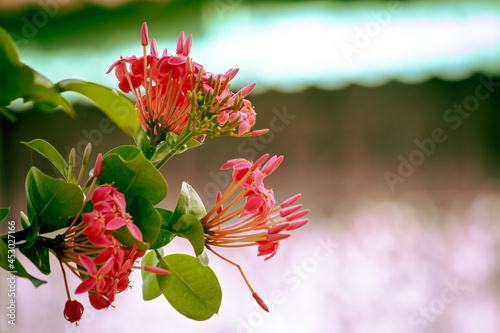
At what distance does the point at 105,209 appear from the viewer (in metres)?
0.28

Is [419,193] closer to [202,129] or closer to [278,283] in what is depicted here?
[278,283]

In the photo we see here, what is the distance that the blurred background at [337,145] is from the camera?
2014mm

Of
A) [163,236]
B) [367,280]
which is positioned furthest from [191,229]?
[367,280]

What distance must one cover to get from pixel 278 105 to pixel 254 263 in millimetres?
679

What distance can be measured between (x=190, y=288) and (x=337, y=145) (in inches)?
71.0

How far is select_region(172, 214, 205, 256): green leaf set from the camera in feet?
1.09

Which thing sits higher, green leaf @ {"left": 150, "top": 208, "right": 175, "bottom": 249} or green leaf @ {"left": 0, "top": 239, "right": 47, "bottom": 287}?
green leaf @ {"left": 0, "top": 239, "right": 47, "bottom": 287}

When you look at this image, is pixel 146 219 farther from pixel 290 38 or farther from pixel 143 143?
pixel 290 38

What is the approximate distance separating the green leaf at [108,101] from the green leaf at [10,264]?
99mm

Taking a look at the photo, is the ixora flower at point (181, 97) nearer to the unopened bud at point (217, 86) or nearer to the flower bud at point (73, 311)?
the unopened bud at point (217, 86)

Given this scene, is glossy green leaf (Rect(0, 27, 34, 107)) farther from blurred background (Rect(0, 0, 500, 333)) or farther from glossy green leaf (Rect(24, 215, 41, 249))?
blurred background (Rect(0, 0, 500, 333))

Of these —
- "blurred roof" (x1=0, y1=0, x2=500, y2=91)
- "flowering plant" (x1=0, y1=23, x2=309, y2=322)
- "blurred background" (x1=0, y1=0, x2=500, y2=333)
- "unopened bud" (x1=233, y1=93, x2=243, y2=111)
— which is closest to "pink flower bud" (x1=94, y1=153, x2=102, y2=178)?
"flowering plant" (x1=0, y1=23, x2=309, y2=322)

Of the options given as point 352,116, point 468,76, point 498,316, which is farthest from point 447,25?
point 498,316

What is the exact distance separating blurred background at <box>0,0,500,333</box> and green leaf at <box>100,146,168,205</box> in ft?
5.60
